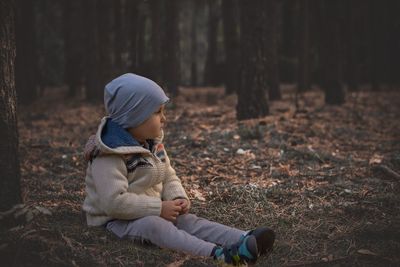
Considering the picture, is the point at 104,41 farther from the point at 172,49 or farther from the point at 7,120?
the point at 7,120

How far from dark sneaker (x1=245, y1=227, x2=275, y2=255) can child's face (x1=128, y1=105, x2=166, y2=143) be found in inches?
40.0

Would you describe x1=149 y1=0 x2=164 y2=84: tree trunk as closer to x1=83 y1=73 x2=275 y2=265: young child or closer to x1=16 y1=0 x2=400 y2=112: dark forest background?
x1=16 y1=0 x2=400 y2=112: dark forest background

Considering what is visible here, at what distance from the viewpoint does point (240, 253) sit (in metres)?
3.61

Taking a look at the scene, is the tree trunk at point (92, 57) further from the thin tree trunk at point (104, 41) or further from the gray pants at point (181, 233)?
the gray pants at point (181, 233)

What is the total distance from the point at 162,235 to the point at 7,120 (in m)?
1.60

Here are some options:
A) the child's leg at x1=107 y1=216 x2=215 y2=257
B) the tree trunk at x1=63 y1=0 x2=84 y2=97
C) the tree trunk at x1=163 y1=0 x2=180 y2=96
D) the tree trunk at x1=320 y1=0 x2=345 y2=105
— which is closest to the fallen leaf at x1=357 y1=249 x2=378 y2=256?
the child's leg at x1=107 y1=216 x2=215 y2=257

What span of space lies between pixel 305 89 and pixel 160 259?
526 inches

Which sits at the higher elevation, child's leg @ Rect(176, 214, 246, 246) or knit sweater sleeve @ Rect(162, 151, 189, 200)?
knit sweater sleeve @ Rect(162, 151, 189, 200)

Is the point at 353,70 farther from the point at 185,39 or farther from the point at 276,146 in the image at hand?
the point at 185,39

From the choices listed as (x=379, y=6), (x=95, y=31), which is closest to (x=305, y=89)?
(x=379, y=6)

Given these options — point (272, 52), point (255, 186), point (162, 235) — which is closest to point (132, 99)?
point (162, 235)

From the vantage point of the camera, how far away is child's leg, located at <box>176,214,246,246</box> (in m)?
3.90

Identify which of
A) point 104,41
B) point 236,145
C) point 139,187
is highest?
point 104,41

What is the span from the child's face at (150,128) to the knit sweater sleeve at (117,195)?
0.89ft
